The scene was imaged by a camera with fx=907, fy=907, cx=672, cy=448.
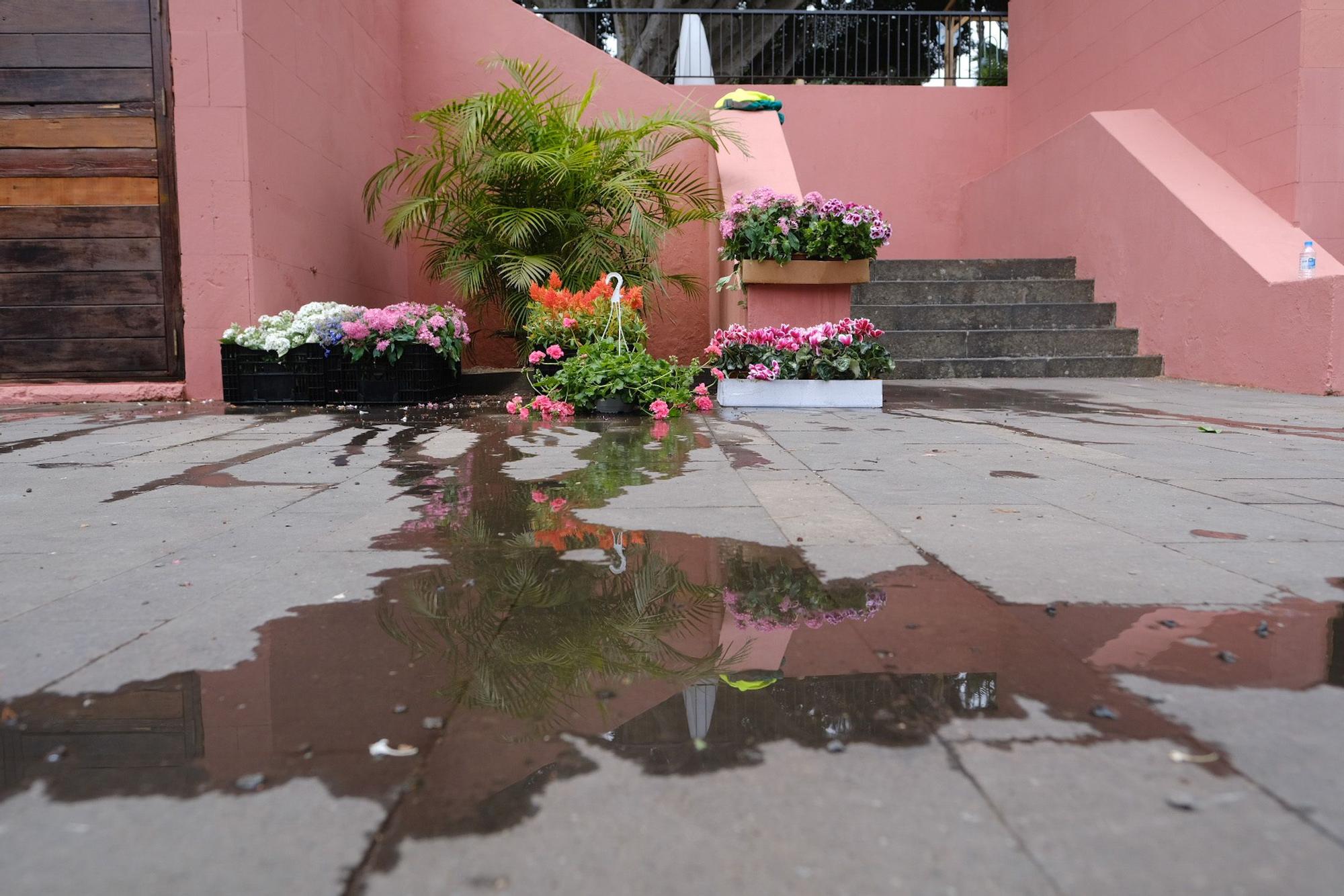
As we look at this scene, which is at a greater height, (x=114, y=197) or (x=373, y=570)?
(x=114, y=197)

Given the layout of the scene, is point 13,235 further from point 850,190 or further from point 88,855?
point 850,190

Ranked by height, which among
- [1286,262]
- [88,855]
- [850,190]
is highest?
[850,190]

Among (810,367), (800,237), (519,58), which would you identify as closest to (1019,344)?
(800,237)

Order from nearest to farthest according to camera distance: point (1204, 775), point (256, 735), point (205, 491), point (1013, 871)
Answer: point (1013, 871) < point (1204, 775) < point (256, 735) < point (205, 491)

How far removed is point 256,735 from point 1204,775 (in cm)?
112

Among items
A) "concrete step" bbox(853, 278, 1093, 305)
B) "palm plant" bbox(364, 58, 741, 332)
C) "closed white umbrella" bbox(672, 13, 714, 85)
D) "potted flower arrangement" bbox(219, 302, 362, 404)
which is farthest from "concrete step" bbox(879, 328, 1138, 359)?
"closed white umbrella" bbox(672, 13, 714, 85)

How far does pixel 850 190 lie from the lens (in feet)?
33.2

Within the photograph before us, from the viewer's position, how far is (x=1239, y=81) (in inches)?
268

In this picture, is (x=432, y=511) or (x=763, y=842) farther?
(x=432, y=511)

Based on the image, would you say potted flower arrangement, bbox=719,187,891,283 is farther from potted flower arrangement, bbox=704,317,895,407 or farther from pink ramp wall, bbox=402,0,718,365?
pink ramp wall, bbox=402,0,718,365

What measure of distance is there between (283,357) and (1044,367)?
18.3ft

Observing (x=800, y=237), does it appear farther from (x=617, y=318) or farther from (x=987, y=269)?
(x=987, y=269)

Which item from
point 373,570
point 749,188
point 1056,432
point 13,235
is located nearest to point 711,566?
point 373,570

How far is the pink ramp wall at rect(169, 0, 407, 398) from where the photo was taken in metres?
5.60
